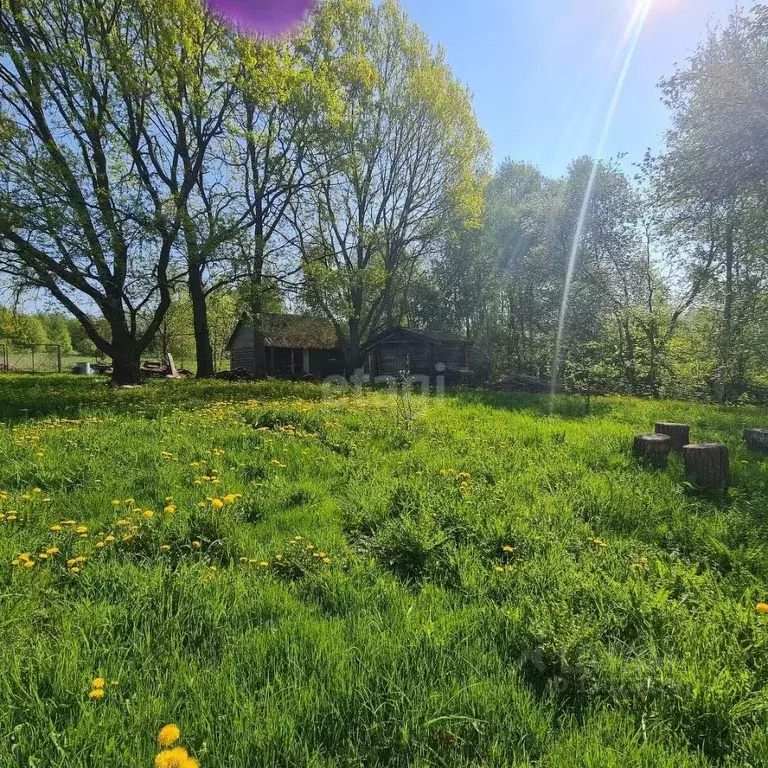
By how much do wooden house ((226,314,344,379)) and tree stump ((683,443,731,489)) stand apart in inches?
1096

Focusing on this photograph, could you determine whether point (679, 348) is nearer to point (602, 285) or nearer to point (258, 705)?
point (602, 285)

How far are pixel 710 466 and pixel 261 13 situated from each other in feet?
58.6

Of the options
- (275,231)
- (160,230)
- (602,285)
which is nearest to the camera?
(160,230)

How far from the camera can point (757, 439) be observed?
6.96 meters

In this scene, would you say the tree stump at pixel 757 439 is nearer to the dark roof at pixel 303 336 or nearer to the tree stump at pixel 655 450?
the tree stump at pixel 655 450

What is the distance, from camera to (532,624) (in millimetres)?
2172

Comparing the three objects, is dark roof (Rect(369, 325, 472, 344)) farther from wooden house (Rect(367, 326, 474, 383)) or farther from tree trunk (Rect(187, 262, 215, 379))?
tree trunk (Rect(187, 262, 215, 379))

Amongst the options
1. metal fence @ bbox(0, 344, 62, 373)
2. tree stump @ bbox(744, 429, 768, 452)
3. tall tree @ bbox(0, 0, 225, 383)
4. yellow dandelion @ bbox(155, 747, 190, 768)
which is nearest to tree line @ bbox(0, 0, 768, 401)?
tall tree @ bbox(0, 0, 225, 383)

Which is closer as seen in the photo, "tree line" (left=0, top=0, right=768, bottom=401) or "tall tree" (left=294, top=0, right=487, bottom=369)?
"tree line" (left=0, top=0, right=768, bottom=401)

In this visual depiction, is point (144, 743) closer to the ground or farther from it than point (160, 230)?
closer to the ground

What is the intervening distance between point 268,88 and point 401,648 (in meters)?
17.3

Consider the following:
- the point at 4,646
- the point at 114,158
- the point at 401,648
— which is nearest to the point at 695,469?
the point at 401,648

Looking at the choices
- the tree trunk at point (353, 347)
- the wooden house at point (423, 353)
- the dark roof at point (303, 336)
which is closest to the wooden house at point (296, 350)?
the dark roof at point (303, 336)

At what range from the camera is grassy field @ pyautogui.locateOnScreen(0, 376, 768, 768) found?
60.4 inches
